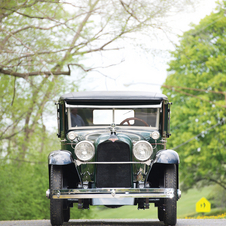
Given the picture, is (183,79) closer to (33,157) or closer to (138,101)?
(33,157)

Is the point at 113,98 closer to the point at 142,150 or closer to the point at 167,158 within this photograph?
the point at 142,150

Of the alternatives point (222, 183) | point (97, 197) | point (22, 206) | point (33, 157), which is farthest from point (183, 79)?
point (97, 197)

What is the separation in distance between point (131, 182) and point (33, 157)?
33.9 feet

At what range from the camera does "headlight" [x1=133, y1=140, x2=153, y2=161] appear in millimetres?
5832

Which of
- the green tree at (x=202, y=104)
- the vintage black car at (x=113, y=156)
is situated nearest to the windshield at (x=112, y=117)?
the vintage black car at (x=113, y=156)

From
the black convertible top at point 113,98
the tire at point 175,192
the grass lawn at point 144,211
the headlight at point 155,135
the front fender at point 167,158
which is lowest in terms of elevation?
the grass lawn at point 144,211

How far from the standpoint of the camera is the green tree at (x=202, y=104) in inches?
750

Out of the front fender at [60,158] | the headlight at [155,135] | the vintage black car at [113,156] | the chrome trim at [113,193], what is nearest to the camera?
the chrome trim at [113,193]

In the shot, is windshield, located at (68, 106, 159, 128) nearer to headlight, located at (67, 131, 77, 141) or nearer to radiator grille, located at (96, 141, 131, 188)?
headlight, located at (67, 131, 77, 141)

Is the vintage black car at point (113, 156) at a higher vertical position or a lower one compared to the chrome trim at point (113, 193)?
higher

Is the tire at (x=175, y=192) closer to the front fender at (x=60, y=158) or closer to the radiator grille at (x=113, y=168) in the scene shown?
the radiator grille at (x=113, y=168)

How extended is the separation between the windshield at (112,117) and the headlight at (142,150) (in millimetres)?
983

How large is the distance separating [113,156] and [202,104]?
14.7 m

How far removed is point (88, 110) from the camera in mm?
6801
